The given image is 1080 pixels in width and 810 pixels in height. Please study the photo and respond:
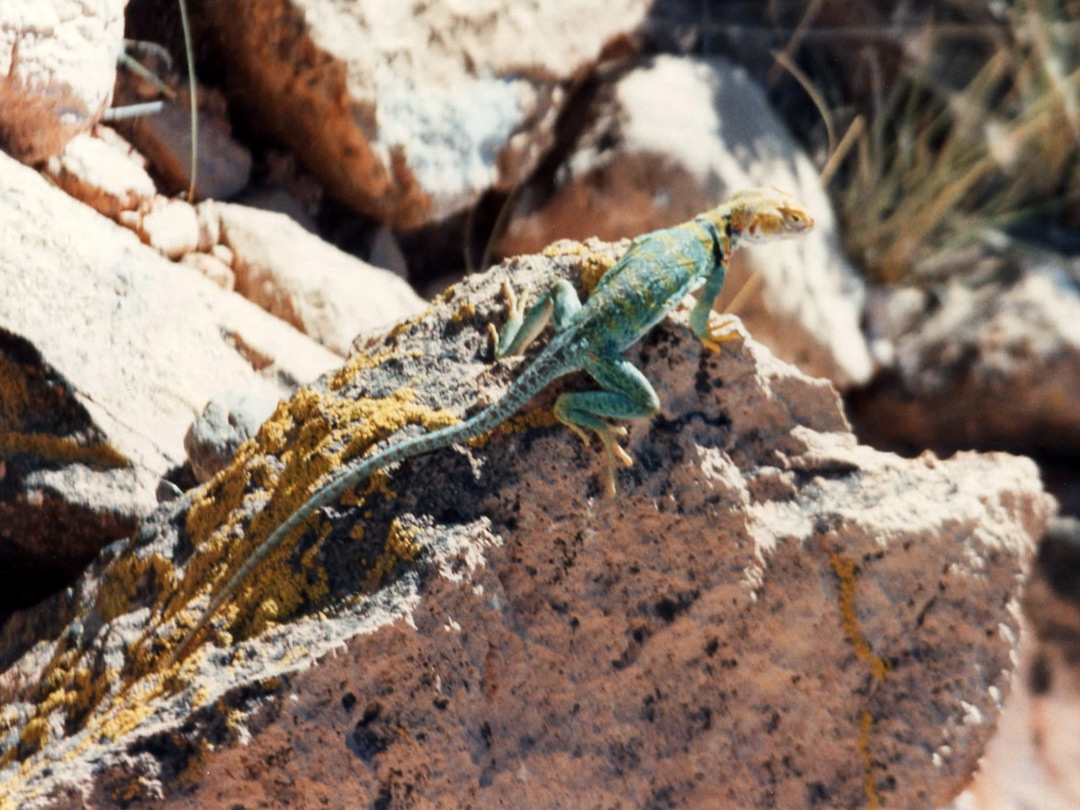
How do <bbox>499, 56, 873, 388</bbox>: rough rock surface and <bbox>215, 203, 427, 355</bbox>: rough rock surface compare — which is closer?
<bbox>215, 203, 427, 355</bbox>: rough rock surface

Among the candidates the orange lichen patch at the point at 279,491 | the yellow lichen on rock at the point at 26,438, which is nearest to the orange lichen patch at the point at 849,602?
the orange lichen patch at the point at 279,491

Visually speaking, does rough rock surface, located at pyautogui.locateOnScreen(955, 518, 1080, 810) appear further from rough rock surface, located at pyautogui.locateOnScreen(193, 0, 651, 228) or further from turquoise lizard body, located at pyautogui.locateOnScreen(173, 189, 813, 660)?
rough rock surface, located at pyautogui.locateOnScreen(193, 0, 651, 228)

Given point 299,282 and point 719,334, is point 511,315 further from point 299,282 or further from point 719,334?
point 299,282

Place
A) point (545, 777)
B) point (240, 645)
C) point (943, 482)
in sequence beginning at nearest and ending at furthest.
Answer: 1. point (240, 645)
2. point (545, 777)
3. point (943, 482)

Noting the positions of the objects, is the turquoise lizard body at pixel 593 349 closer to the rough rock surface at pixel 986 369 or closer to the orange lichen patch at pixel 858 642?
the orange lichen patch at pixel 858 642

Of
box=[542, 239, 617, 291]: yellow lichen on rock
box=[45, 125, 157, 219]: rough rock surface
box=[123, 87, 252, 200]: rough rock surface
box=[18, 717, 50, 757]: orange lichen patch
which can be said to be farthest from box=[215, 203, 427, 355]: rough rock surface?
box=[18, 717, 50, 757]: orange lichen patch

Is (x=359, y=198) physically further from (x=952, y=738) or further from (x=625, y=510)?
(x=952, y=738)

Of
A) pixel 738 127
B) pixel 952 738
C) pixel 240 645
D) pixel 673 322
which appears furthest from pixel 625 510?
pixel 738 127

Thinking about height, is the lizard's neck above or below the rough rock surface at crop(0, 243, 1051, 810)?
above
